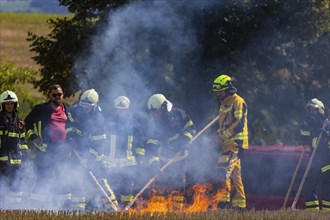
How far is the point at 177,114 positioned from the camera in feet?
56.5

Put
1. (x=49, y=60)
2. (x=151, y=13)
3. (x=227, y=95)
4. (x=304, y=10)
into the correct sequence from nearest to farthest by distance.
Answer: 1. (x=227, y=95)
2. (x=151, y=13)
3. (x=304, y=10)
4. (x=49, y=60)

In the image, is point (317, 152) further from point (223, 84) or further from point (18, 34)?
point (18, 34)

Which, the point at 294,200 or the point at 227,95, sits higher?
the point at 227,95

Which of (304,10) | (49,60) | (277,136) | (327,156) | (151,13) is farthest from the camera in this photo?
(277,136)

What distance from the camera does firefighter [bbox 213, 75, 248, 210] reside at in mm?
16406

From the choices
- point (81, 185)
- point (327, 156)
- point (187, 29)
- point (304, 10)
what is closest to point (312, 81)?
point (304, 10)

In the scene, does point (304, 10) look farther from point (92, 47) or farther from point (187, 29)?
point (92, 47)

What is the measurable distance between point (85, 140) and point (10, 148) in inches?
46.7

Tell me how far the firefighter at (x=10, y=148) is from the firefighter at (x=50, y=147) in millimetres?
207

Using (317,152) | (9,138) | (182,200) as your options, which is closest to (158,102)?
(182,200)

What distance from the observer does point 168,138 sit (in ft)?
56.6

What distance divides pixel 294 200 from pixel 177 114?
238 cm

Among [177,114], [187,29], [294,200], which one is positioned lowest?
[294,200]

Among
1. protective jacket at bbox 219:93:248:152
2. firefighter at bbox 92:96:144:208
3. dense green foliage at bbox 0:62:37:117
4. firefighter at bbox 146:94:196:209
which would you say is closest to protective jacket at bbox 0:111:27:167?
firefighter at bbox 92:96:144:208
